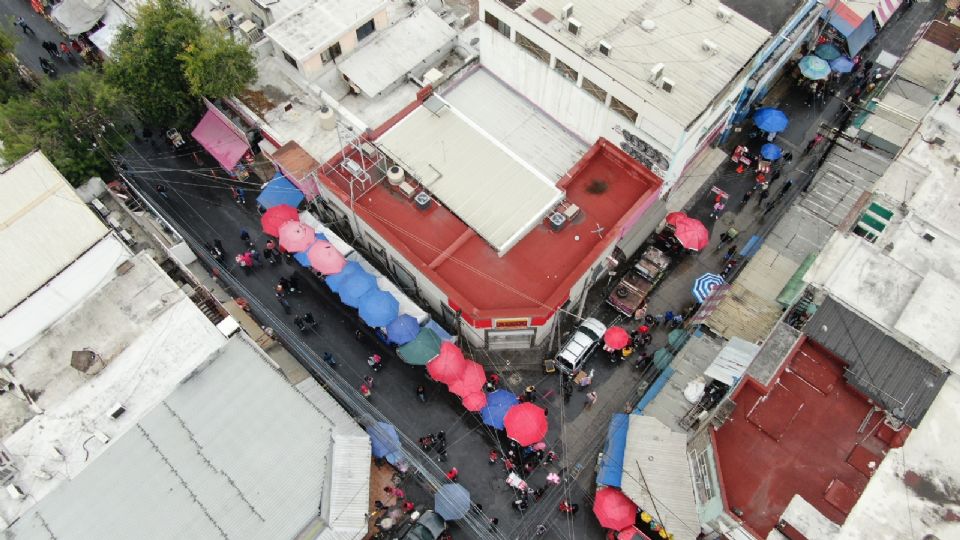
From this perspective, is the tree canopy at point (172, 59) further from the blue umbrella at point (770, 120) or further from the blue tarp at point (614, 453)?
the blue umbrella at point (770, 120)

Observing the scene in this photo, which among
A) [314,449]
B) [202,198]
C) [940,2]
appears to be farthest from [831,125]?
[202,198]

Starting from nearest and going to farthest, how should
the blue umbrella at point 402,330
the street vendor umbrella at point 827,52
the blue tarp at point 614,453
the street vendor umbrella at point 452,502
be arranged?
the blue tarp at point 614,453
the street vendor umbrella at point 452,502
the blue umbrella at point 402,330
the street vendor umbrella at point 827,52

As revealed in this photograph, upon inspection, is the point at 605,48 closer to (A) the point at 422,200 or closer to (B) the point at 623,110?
(B) the point at 623,110

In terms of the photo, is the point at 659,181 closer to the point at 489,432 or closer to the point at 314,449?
the point at 489,432

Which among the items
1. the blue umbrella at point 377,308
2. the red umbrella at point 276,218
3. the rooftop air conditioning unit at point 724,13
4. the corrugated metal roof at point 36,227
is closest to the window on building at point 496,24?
the rooftop air conditioning unit at point 724,13

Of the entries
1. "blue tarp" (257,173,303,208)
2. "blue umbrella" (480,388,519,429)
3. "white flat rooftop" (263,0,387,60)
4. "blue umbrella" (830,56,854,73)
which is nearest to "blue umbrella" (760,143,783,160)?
"blue umbrella" (830,56,854,73)
